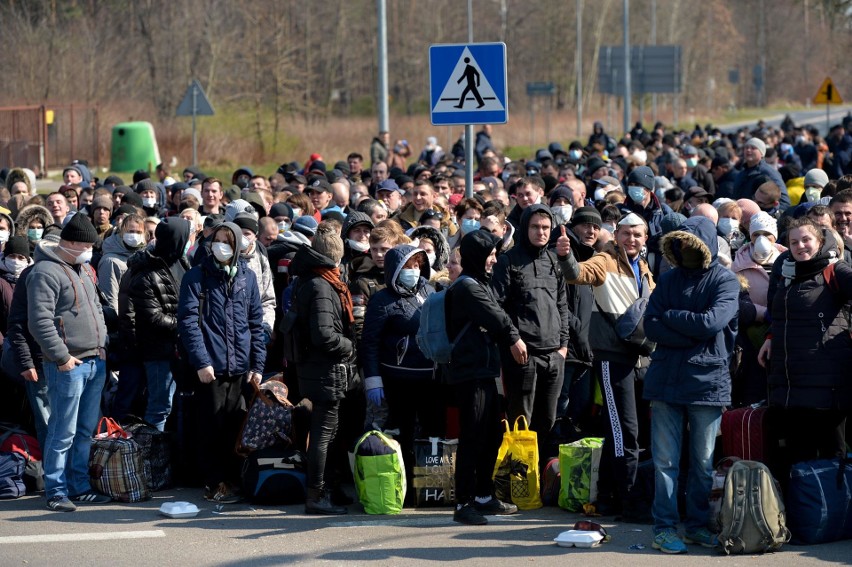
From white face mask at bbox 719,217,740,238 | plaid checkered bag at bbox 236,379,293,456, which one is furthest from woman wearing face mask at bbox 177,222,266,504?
white face mask at bbox 719,217,740,238

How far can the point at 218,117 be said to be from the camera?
49.2 m

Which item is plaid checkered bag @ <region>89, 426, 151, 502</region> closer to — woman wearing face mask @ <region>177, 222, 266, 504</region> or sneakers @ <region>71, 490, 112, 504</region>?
sneakers @ <region>71, 490, 112, 504</region>

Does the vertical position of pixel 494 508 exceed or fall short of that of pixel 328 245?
it falls short

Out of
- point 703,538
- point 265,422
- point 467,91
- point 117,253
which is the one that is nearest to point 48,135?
point 117,253

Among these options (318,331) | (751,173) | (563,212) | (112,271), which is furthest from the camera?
(751,173)

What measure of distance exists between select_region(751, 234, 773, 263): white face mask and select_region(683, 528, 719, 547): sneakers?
7.81ft

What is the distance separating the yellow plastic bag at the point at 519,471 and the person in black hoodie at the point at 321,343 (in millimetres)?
1081

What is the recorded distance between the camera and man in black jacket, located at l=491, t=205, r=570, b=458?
902 centimetres

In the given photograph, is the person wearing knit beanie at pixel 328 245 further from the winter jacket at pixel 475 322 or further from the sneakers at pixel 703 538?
the sneakers at pixel 703 538

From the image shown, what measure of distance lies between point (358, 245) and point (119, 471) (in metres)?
2.48

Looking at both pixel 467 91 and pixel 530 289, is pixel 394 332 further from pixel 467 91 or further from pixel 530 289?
pixel 467 91

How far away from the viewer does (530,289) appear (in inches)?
354

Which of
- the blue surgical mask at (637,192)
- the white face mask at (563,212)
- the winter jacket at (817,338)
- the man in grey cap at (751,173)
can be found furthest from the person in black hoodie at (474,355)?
the man in grey cap at (751,173)

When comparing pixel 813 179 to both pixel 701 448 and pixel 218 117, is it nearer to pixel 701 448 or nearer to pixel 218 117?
pixel 701 448
